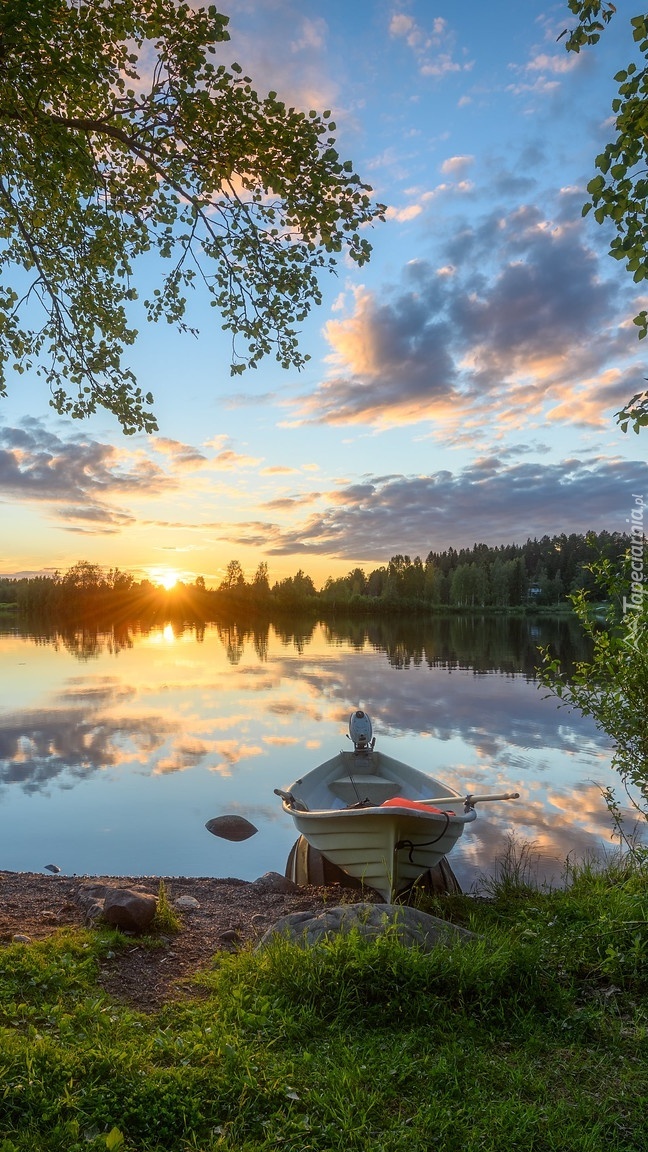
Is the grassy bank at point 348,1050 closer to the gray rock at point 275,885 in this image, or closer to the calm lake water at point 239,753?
the gray rock at point 275,885

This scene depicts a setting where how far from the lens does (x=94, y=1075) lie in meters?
3.78

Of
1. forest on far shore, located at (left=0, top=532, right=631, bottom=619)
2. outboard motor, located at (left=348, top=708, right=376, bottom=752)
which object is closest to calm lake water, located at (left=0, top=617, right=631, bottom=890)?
outboard motor, located at (left=348, top=708, right=376, bottom=752)

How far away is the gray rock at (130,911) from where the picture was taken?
22.4 feet

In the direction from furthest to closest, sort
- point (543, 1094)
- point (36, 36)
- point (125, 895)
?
1. point (125, 895)
2. point (36, 36)
3. point (543, 1094)

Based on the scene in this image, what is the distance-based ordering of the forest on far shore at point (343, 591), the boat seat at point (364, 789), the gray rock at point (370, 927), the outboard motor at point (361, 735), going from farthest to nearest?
the forest on far shore at point (343, 591), the outboard motor at point (361, 735), the boat seat at point (364, 789), the gray rock at point (370, 927)

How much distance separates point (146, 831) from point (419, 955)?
930 cm

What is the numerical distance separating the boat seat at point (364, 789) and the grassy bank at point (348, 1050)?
574 cm

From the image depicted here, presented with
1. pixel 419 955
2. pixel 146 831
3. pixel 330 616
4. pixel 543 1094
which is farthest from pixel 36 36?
pixel 330 616

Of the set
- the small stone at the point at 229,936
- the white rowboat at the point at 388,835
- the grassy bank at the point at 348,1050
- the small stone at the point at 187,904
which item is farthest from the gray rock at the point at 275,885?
the grassy bank at the point at 348,1050

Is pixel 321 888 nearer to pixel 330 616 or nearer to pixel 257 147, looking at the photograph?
pixel 257 147

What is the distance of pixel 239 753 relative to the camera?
1977cm

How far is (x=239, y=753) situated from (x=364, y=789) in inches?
338

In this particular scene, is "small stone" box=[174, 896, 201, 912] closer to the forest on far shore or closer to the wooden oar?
the wooden oar

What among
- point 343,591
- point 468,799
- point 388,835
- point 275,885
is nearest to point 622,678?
point 388,835
